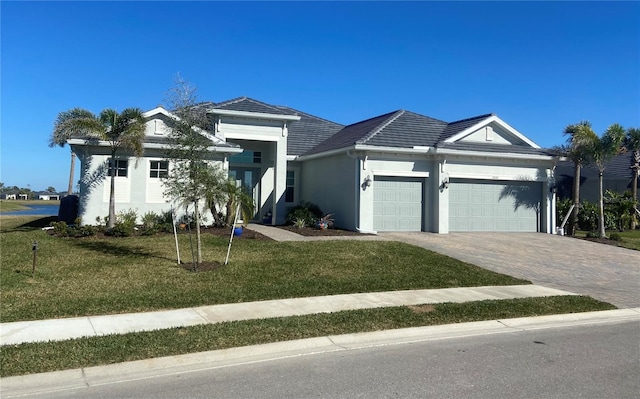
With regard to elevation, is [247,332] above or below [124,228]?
below

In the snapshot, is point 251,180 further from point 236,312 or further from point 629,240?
point 629,240

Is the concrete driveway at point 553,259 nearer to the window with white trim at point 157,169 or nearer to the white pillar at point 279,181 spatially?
the white pillar at point 279,181

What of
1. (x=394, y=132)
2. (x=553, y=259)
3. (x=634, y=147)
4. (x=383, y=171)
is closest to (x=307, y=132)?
(x=394, y=132)

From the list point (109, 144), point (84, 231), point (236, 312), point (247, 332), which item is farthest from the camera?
point (109, 144)

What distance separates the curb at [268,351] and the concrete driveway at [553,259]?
2398 mm

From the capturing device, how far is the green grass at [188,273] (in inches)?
333

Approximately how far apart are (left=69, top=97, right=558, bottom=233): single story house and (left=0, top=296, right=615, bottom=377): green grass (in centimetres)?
987

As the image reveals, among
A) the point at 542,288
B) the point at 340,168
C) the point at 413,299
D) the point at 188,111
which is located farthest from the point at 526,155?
the point at 188,111

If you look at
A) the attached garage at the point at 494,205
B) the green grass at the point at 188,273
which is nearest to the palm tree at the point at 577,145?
the attached garage at the point at 494,205

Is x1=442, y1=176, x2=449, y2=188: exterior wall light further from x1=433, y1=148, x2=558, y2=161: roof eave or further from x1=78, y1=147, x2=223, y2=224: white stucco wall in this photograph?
x1=78, y1=147, x2=223, y2=224: white stucco wall

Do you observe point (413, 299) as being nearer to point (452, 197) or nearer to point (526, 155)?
point (452, 197)

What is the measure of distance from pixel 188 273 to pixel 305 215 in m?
9.39

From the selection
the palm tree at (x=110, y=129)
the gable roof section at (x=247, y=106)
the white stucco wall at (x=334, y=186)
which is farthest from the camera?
the gable roof section at (x=247, y=106)

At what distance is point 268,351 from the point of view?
20.3ft
